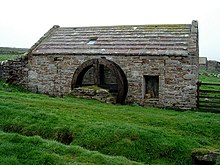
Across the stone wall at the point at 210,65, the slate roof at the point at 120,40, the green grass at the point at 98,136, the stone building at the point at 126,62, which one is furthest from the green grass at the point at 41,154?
the stone wall at the point at 210,65

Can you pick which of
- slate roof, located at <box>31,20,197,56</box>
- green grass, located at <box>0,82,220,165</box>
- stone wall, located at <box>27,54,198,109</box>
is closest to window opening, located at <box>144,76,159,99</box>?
stone wall, located at <box>27,54,198,109</box>

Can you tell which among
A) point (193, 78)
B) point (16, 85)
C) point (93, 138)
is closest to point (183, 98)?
point (193, 78)

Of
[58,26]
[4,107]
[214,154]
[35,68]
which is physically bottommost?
[214,154]

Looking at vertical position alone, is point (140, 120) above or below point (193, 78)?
below

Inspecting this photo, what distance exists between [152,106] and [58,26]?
1116 cm

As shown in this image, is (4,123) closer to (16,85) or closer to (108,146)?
(108,146)

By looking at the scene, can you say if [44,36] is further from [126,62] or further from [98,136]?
[98,136]

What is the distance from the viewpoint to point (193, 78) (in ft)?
60.0

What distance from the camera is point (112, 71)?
768 inches

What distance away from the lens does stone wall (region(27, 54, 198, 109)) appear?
1842 cm

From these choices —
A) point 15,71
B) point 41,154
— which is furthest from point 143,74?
point 41,154

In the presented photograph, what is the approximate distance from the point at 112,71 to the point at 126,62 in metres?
1.05

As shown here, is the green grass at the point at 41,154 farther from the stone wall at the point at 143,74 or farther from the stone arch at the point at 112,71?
the stone wall at the point at 143,74

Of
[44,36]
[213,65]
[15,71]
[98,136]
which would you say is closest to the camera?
[98,136]
